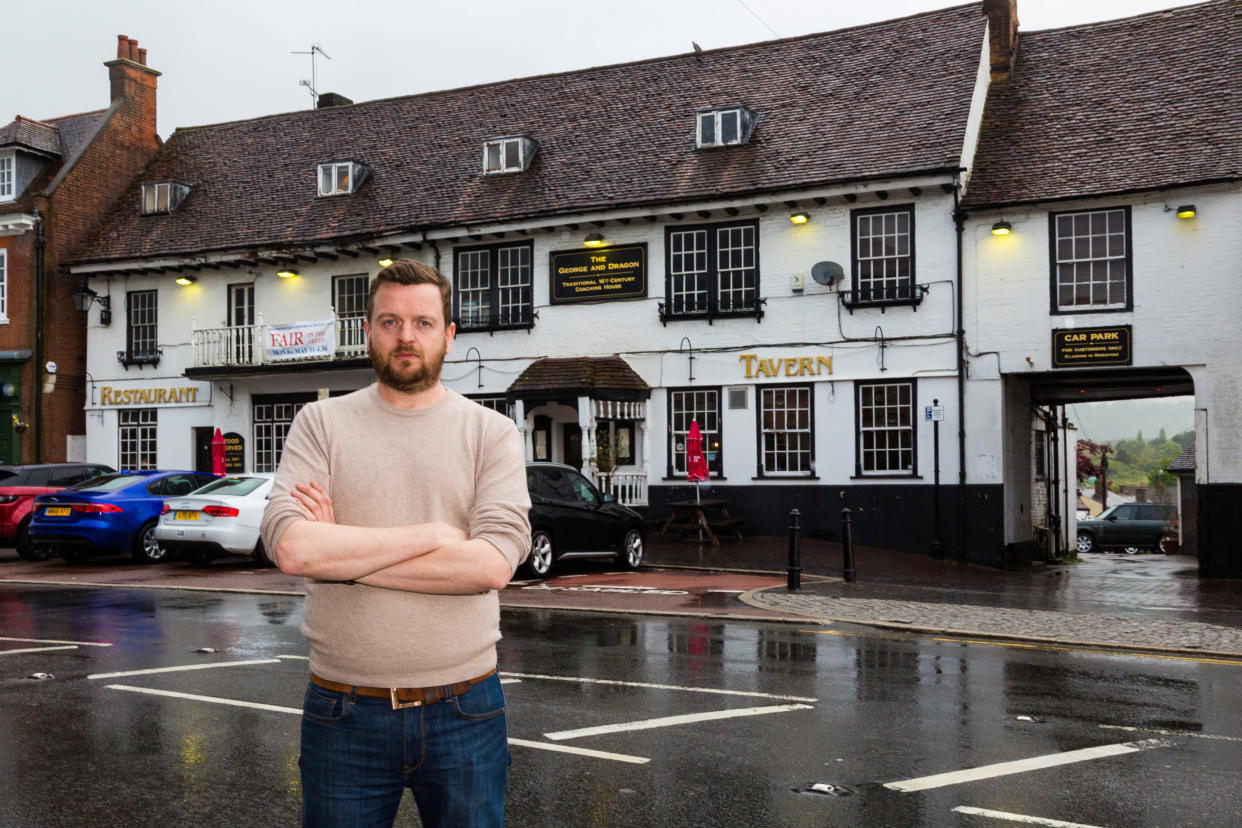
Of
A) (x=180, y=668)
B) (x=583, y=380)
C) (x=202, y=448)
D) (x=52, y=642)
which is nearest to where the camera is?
(x=180, y=668)

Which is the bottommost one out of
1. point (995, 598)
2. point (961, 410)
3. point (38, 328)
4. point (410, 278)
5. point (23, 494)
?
point (995, 598)

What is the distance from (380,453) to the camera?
10.0 ft

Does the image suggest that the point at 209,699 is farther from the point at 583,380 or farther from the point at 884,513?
the point at 884,513

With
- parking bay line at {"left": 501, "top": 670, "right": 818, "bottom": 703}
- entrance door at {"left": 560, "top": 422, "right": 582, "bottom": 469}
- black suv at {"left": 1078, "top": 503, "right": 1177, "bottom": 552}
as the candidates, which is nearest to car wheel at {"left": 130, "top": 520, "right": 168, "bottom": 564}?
entrance door at {"left": 560, "top": 422, "right": 582, "bottom": 469}

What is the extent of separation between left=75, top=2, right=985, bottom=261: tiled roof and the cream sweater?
19.6 m

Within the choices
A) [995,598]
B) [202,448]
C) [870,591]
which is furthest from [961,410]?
[202,448]

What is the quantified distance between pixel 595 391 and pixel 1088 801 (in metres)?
18.2

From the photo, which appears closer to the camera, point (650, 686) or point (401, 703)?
point (401, 703)

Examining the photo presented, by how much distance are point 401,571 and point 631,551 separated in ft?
50.6

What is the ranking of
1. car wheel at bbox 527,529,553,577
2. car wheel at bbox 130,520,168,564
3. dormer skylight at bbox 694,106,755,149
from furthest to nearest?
dormer skylight at bbox 694,106,755,149
car wheel at bbox 130,520,168,564
car wheel at bbox 527,529,553,577

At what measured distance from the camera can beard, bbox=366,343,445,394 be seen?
307cm

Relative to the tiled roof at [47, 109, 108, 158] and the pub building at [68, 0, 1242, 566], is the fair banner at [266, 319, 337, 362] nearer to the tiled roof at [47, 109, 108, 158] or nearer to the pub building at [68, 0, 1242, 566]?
the pub building at [68, 0, 1242, 566]

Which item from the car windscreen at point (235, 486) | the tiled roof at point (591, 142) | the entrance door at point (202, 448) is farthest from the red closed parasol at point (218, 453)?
the car windscreen at point (235, 486)

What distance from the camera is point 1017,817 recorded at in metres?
5.29
